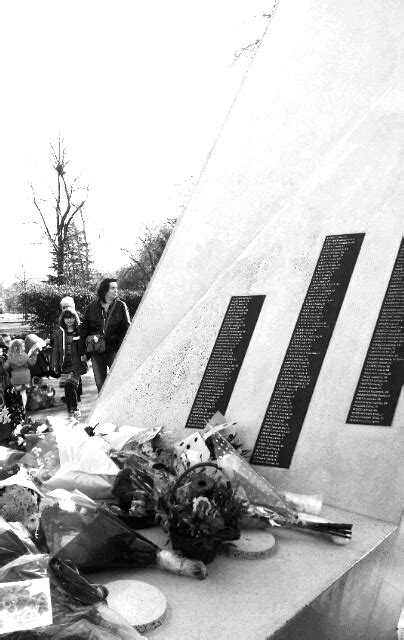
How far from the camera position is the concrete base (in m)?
2.12

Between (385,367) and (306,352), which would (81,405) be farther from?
(385,367)

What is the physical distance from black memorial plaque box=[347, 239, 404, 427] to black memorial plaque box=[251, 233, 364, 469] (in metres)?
0.29

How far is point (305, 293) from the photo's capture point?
12.7ft

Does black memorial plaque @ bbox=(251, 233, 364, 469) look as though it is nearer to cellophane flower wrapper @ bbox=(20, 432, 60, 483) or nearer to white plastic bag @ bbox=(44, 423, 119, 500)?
white plastic bag @ bbox=(44, 423, 119, 500)

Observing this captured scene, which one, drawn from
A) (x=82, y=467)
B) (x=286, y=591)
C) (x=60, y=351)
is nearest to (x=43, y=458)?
(x=82, y=467)

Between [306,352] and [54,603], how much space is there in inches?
89.6

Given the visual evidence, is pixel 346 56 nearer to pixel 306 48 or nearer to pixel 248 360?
pixel 306 48

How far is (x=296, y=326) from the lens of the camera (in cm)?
380

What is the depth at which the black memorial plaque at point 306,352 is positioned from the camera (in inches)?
136

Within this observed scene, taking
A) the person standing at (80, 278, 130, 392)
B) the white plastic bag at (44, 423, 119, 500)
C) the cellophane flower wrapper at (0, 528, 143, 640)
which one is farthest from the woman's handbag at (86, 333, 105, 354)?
the cellophane flower wrapper at (0, 528, 143, 640)

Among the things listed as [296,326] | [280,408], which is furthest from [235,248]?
[280,408]

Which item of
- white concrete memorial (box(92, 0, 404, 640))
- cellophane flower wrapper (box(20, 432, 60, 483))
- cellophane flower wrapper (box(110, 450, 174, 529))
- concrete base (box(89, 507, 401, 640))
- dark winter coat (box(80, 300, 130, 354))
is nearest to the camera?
concrete base (box(89, 507, 401, 640))

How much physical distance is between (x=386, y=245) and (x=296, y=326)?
75 cm

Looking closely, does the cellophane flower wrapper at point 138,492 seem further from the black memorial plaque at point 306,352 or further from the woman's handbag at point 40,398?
the woman's handbag at point 40,398
